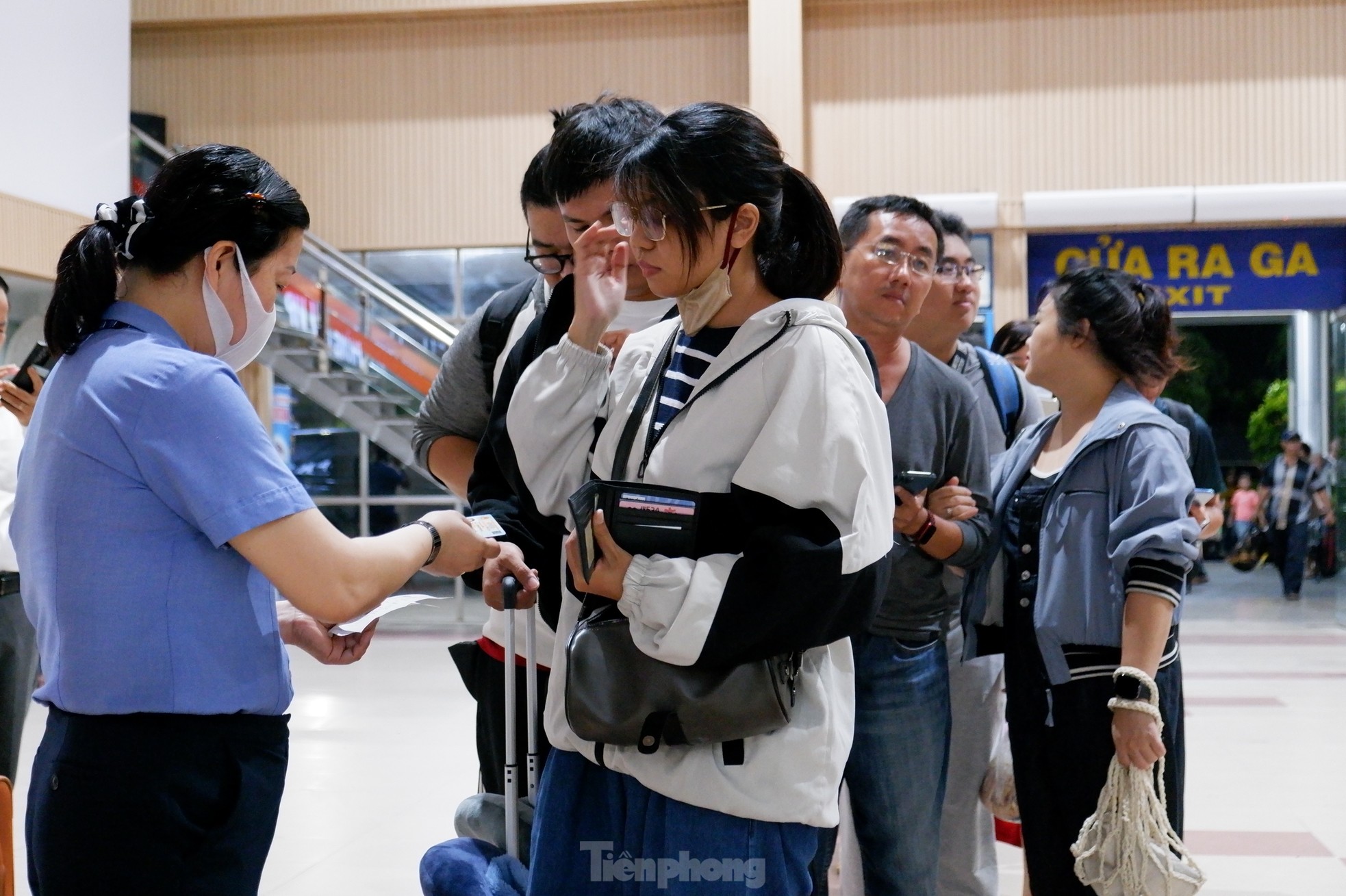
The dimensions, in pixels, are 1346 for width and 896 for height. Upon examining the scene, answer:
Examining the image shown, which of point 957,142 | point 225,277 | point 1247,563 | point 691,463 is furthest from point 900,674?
point 1247,563

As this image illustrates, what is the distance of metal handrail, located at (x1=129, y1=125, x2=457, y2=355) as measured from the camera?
9.96m

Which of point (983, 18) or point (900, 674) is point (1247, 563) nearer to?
point (983, 18)

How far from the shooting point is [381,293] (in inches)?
401

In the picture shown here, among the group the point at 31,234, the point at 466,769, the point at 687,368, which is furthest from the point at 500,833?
the point at 31,234

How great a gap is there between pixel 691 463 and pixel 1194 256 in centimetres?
1086

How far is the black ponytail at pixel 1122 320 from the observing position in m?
2.75

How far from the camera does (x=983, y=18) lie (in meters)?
11.3

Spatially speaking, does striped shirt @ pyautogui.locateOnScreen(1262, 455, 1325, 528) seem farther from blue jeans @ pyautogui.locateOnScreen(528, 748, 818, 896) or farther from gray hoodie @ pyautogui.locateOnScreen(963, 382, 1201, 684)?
blue jeans @ pyautogui.locateOnScreen(528, 748, 818, 896)

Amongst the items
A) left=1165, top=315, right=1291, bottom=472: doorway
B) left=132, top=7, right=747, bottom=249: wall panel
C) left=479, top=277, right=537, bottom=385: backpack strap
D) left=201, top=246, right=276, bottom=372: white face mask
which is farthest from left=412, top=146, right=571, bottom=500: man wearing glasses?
left=1165, top=315, right=1291, bottom=472: doorway

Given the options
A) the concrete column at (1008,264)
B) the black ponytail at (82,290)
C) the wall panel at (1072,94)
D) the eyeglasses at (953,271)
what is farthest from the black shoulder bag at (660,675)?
the wall panel at (1072,94)

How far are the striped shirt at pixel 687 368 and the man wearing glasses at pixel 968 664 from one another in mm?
1113

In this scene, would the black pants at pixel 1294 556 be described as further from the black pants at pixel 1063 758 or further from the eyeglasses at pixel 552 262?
the eyeglasses at pixel 552 262

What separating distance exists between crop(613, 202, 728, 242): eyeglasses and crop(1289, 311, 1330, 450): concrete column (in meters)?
14.3

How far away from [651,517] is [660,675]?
0.19 metres
